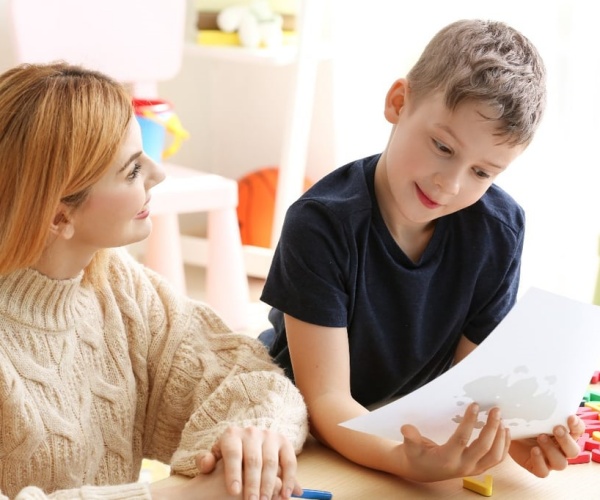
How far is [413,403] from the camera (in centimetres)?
97

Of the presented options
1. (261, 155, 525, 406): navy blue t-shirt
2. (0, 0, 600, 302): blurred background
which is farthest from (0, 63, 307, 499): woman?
(0, 0, 600, 302): blurred background

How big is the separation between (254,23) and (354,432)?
247 cm

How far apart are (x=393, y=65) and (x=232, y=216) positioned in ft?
2.59

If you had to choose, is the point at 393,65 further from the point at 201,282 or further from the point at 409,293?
the point at 409,293

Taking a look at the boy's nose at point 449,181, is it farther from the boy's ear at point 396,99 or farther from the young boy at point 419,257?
the boy's ear at point 396,99

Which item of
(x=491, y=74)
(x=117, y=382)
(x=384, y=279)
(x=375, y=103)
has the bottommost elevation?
(x=375, y=103)

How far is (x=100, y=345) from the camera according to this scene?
119cm

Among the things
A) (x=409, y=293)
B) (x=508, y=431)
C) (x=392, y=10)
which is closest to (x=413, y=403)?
(x=508, y=431)

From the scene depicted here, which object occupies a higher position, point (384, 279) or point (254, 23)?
point (384, 279)

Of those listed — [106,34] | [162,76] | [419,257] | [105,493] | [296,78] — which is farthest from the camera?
[296,78]

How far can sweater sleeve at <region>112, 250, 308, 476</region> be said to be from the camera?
108 cm

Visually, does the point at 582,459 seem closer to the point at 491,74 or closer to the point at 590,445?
the point at 590,445

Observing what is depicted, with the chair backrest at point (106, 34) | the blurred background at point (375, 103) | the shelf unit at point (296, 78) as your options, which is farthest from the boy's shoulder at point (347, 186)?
the shelf unit at point (296, 78)

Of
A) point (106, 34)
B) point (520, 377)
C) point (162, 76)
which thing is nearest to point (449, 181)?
point (520, 377)
